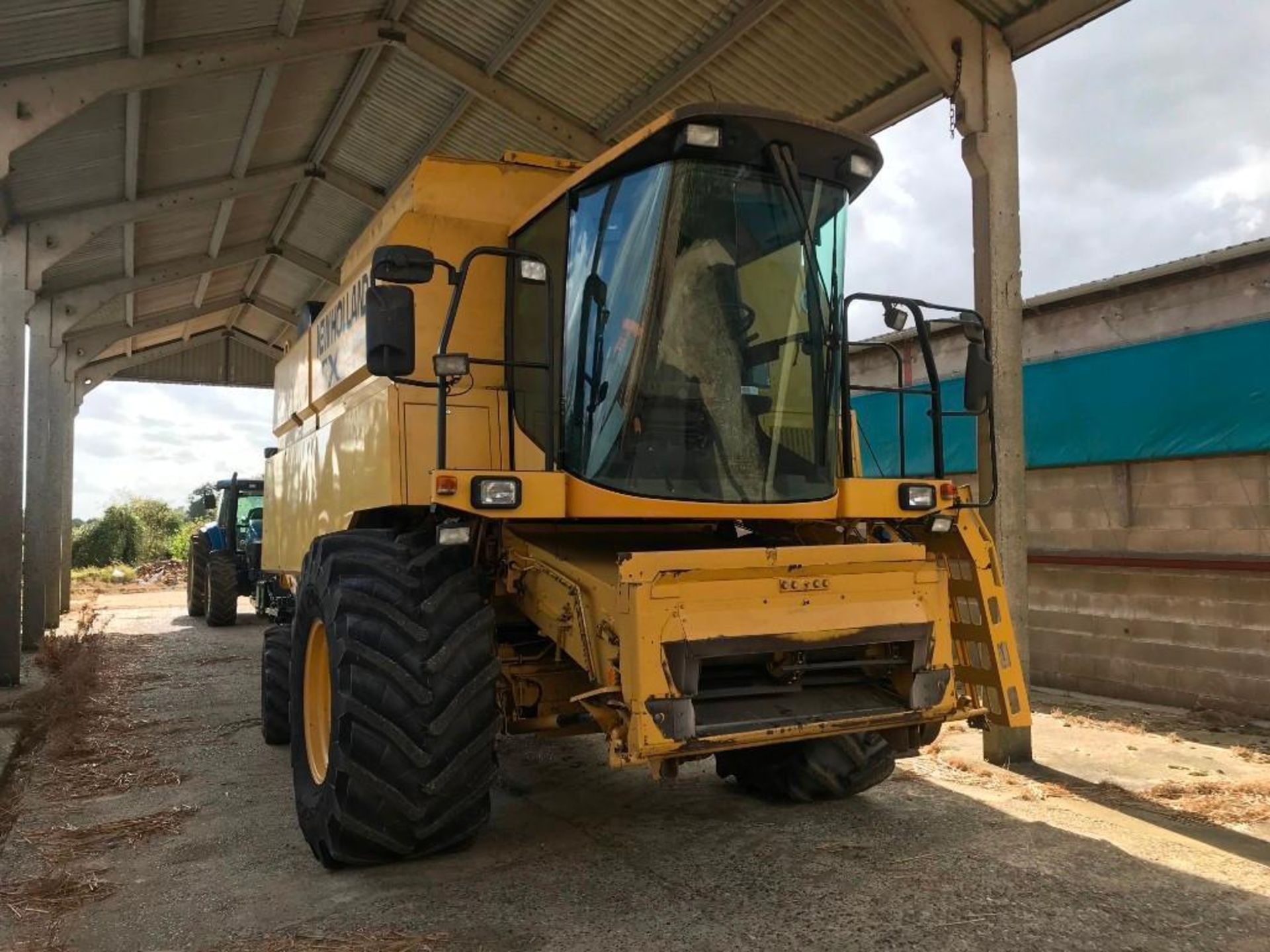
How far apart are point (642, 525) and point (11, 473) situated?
7.14 m

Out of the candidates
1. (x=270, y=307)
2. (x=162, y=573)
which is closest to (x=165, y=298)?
(x=270, y=307)

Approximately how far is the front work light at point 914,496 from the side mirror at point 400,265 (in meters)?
2.23

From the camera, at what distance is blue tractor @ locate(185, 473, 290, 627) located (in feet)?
49.2

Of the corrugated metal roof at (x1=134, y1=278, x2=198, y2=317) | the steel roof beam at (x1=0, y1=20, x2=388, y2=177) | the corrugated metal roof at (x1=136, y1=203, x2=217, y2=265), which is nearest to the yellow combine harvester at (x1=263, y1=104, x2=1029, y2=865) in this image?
the steel roof beam at (x1=0, y1=20, x2=388, y2=177)

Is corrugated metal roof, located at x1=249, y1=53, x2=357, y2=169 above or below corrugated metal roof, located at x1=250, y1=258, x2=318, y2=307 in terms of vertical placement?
above

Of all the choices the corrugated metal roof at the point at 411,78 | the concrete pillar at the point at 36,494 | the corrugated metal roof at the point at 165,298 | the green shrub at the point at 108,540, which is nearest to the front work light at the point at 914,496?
the corrugated metal roof at the point at 411,78

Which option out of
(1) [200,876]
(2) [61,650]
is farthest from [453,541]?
(2) [61,650]

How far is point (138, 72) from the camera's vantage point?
8.35m

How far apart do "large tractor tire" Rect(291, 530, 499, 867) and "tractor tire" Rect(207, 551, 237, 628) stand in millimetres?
11915

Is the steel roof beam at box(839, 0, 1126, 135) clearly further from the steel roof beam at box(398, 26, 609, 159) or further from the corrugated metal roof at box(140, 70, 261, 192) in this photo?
the corrugated metal roof at box(140, 70, 261, 192)

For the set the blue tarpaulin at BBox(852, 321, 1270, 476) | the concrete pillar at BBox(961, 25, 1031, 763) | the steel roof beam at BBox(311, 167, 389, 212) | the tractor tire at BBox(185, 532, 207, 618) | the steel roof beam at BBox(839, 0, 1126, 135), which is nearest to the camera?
the steel roof beam at BBox(839, 0, 1126, 135)

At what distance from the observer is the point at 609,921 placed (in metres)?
3.50

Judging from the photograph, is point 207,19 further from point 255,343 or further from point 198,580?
point 255,343

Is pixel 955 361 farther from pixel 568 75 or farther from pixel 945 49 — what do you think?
pixel 568 75
